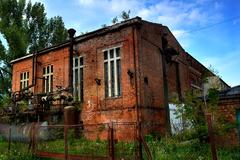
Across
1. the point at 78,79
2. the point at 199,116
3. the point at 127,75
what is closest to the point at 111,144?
the point at 199,116

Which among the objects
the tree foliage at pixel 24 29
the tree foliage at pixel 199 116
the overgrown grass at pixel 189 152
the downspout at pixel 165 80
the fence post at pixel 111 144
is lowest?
the overgrown grass at pixel 189 152

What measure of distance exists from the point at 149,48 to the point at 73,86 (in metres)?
5.49

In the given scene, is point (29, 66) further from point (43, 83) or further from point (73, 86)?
point (73, 86)

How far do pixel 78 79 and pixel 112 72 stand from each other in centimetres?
286

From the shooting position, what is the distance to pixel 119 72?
15297mm

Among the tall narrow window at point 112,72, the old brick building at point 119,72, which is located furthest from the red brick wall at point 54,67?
the tall narrow window at point 112,72

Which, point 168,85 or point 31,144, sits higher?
point 168,85

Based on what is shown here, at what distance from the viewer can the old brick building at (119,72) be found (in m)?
14.6

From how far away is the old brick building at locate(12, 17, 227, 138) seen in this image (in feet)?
47.9

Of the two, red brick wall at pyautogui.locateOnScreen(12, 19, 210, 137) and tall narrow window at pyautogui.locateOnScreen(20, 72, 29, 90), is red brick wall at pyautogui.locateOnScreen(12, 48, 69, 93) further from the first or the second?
tall narrow window at pyautogui.locateOnScreen(20, 72, 29, 90)

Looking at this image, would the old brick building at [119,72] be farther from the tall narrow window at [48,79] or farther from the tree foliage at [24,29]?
the tree foliage at [24,29]

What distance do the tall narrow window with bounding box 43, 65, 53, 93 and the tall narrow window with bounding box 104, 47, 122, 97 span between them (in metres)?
5.16

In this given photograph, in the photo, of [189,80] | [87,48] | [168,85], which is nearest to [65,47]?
[87,48]

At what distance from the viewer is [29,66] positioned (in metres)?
21.0
